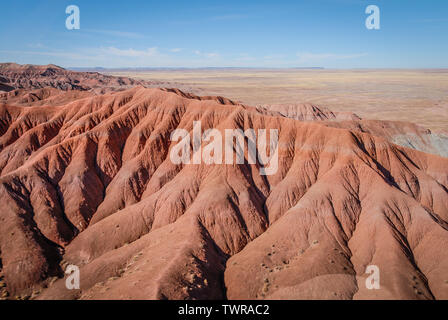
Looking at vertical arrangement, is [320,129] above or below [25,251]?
above

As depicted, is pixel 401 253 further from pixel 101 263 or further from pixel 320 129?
pixel 101 263

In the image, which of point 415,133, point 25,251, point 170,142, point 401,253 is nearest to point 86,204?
point 25,251

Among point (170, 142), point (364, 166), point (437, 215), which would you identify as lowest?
point (437, 215)

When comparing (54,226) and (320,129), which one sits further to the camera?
(320,129)

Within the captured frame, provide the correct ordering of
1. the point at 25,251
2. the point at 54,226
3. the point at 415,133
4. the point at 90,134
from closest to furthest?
the point at 25,251 → the point at 54,226 → the point at 90,134 → the point at 415,133

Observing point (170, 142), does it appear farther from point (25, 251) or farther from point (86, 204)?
point (25, 251)
